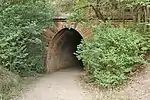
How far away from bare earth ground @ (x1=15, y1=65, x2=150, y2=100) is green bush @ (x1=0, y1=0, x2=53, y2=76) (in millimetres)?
1225

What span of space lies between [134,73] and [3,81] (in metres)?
4.87

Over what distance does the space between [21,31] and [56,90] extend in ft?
9.78

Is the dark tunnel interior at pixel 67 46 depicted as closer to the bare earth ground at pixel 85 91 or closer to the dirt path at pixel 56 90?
the dirt path at pixel 56 90

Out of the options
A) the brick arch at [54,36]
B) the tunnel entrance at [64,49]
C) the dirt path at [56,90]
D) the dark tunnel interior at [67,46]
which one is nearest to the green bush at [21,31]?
the brick arch at [54,36]

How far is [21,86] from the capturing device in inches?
437

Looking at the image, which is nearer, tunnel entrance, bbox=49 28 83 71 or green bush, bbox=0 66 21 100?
green bush, bbox=0 66 21 100

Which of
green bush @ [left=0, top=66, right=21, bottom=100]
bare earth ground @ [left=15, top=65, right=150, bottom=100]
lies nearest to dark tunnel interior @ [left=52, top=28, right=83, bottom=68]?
bare earth ground @ [left=15, top=65, right=150, bottom=100]

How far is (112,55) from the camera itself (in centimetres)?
1091

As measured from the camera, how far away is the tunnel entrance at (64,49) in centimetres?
1564

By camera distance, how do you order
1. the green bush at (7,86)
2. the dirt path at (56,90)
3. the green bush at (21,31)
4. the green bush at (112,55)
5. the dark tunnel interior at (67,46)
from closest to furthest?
the green bush at (7,86)
the dirt path at (56,90)
the green bush at (112,55)
the green bush at (21,31)
the dark tunnel interior at (67,46)

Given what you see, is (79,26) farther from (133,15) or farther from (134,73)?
(134,73)

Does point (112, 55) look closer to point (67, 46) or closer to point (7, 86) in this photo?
point (7, 86)

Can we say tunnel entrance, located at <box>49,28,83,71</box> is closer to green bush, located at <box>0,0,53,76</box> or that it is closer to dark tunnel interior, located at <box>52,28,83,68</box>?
dark tunnel interior, located at <box>52,28,83,68</box>

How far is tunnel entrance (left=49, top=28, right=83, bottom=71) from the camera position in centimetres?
1564
